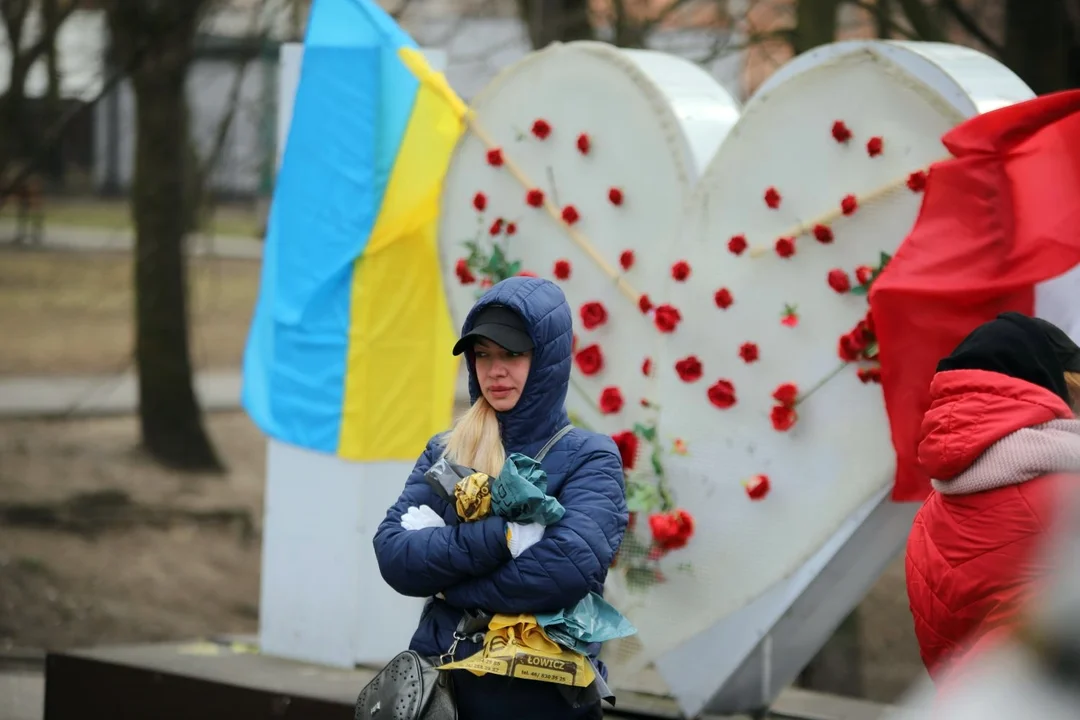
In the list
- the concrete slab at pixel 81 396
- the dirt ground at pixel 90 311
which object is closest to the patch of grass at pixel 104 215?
the dirt ground at pixel 90 311

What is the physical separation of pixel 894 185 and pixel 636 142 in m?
0.98

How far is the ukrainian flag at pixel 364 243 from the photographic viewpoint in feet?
19.5

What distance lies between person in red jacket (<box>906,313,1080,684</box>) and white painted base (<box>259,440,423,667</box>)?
2931 millimetres

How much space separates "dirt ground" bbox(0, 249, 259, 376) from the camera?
16984 mm

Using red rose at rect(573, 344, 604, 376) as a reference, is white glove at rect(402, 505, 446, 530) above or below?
above

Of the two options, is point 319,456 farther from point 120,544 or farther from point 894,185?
point 120,544

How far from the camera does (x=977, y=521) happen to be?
10.5 ft

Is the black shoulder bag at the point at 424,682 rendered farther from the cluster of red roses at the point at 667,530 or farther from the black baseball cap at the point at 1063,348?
the cluster of red roses at the point at 667,530

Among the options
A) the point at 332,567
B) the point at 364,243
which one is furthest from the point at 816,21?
the point at 332,567

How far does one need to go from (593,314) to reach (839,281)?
0.92 meters

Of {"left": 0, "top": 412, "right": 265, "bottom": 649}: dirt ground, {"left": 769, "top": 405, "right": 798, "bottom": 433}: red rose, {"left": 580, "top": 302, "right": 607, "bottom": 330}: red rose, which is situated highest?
{"left": 769, "top": 405, "right": 798, "bottom": 433}: red rose

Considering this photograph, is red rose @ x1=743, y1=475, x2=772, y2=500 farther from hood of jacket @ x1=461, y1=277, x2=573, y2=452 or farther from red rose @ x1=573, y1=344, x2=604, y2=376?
hood of jacket @ x1=461, y1=277, x2=573, y2=452

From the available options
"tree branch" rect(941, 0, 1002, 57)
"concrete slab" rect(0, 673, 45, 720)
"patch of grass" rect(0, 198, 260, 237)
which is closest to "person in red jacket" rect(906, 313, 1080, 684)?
"concrete slab" rect(0, 673, 45, 720)

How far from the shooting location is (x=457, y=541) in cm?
349
